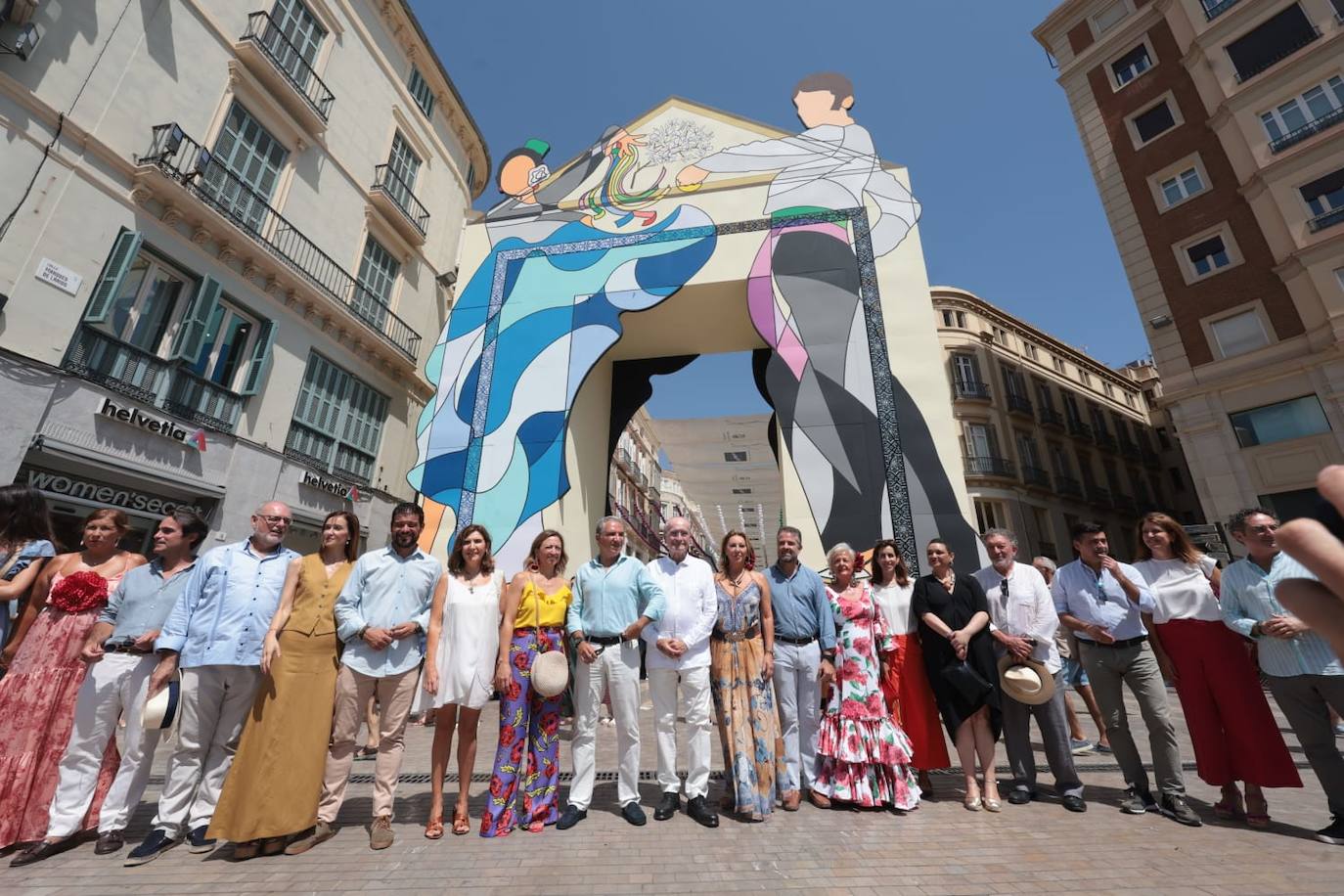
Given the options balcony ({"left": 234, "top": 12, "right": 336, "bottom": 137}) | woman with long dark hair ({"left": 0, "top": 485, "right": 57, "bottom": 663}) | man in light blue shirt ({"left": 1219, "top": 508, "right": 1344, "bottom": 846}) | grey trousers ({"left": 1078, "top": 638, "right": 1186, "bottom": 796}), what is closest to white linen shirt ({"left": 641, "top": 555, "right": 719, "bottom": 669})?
grey trousers ({"left": 1078, "top": 638, "right": 1186, "bottom": 796})

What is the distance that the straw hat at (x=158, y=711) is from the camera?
9.32 ft

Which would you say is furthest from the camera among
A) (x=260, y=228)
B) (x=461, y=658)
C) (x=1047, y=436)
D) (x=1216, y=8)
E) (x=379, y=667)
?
(x=1047, y=436)

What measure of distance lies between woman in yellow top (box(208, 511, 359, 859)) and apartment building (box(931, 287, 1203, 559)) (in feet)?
68.1

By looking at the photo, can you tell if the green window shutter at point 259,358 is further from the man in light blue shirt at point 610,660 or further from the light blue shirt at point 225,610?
the man in light blue shirt at point 610,660

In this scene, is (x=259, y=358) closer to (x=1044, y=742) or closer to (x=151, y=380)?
(x=151, y=380)

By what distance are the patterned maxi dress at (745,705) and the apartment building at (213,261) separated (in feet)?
27.6

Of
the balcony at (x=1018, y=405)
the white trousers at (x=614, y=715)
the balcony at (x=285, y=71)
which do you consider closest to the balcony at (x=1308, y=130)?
the balcony at (x=1018, y=405)

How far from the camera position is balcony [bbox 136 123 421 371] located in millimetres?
8359

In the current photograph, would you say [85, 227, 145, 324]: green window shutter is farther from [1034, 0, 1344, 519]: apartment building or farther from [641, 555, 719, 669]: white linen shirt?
[1034, 0, 1344, 519]: apartment building

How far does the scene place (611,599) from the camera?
3.48 metres

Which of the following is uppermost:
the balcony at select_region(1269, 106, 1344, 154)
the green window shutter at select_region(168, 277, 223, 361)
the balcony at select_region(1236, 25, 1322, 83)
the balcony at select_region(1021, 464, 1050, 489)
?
the balcony at select_region(1236, 25, 1322, 83)

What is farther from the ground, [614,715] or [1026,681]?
[1026,681]

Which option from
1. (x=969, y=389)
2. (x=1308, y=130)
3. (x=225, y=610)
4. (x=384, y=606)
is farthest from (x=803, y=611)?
(x=969, y=389)

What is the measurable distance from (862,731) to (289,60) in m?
14.7
